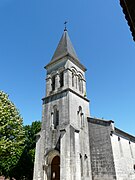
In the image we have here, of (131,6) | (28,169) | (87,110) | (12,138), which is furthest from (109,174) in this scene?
(131,6)

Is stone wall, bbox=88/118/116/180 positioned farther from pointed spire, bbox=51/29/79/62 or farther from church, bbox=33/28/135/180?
pointed spire, bbox=51/29/79/62

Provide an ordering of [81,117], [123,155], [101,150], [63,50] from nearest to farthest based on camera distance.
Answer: [101,150] < [123,155] < [81,117] < [63,50]

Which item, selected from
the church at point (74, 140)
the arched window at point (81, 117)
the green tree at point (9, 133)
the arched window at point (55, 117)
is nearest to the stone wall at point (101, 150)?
the church at point (74, 140)

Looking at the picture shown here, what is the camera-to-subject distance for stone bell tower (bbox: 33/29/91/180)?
15.4 m

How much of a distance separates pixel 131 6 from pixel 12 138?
20.2 meters

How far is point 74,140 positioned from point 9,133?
7.94 metres

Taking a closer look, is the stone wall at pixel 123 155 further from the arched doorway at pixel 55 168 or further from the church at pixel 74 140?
the arched doorway at pixel 55 168

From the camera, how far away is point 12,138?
66.1 feet

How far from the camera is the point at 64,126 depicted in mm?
17094

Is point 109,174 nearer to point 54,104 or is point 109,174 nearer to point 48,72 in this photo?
point 54,104

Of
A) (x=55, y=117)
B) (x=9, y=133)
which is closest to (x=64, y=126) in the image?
(x=55, y=117)

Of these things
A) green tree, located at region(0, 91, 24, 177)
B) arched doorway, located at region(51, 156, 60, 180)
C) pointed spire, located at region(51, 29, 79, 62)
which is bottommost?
arched doorway, located at region(51, 156, 60, 180)

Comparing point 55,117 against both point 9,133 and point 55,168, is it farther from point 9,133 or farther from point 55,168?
point 9,133

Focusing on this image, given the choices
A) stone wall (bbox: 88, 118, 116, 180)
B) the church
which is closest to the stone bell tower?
the church
